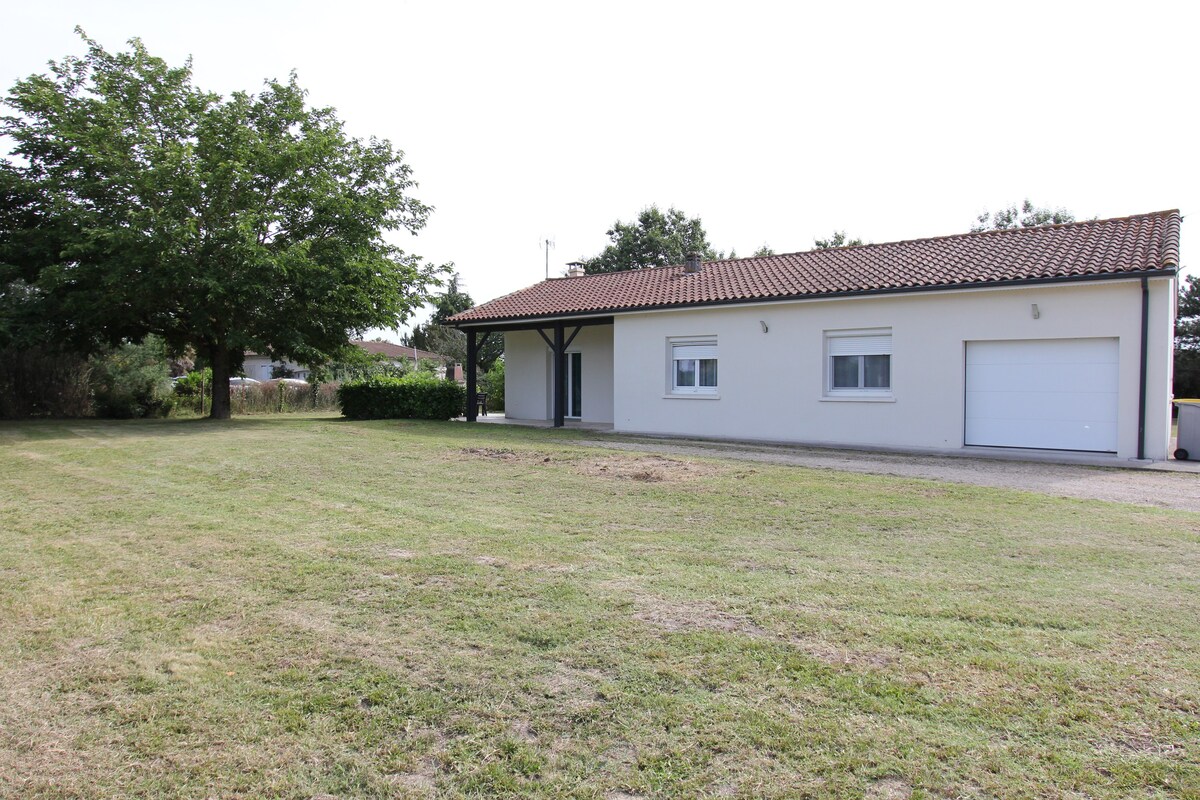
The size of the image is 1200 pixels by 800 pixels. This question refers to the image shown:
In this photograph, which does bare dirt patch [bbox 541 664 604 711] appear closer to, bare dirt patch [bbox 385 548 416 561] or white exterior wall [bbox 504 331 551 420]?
bare dirt patch [bbox 385 548 416 561]

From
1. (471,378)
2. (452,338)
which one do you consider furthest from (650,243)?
A: (471,378)

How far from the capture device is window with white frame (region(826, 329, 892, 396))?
1593 cm

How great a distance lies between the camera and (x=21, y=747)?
126 inches

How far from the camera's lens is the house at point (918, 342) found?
1345 centimetres

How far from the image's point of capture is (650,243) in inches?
2087

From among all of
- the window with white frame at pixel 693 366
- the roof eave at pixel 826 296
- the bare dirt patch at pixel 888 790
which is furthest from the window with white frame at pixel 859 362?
the bare dirt patch at pixel 888 790

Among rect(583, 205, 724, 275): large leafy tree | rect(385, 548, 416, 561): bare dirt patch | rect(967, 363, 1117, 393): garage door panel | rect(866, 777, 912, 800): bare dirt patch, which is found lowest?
rect(866, 777, 912, 800): bare dirt patch

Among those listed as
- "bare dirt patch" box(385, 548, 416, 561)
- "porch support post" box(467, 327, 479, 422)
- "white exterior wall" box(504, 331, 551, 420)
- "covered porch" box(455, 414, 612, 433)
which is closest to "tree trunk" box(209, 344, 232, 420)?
"covered porch" box(455, 414, 612, 433)

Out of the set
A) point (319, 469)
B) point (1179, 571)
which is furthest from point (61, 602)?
point (1179, 571)

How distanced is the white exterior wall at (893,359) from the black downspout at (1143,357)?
0.22ft

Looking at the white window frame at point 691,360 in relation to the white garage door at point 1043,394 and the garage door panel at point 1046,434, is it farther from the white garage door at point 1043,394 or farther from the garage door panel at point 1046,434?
the garage door panel at point 1046,434

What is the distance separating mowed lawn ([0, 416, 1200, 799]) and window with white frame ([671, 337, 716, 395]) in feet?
33.8

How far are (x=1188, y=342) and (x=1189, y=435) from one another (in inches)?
1235

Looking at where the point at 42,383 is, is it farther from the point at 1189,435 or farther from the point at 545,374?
the point at 1189,435
